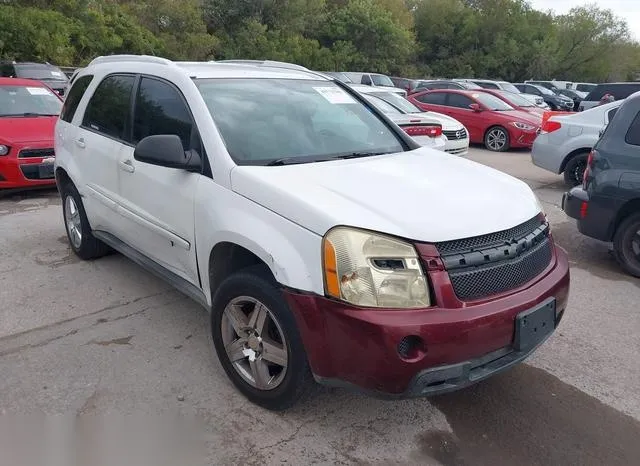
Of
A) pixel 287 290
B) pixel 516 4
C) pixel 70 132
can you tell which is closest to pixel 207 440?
pixel 287 290

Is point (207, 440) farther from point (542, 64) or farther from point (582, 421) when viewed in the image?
point (542, 64)

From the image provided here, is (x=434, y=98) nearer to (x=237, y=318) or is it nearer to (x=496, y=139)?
(x=496, y=139)

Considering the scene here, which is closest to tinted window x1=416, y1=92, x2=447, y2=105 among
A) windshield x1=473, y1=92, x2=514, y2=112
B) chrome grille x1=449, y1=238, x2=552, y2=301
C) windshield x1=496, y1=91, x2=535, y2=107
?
windshield x1=473, y1=92, x2=514, y2=112

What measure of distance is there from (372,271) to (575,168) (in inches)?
296

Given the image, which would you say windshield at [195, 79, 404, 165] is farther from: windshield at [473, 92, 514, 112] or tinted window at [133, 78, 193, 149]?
windshield at [473, 92, 514, 112]

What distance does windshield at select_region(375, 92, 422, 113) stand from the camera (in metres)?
11.2

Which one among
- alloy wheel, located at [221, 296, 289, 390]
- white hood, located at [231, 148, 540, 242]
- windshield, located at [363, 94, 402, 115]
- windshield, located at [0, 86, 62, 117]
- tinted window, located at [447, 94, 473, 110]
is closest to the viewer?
white hood, located at [231, 148, 540, 242]

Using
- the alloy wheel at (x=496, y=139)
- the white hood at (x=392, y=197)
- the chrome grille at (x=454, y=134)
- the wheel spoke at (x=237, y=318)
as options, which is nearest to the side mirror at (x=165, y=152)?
the white hood at (x=392, y=197)

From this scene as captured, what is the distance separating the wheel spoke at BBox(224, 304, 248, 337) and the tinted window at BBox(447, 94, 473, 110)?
12.0 m

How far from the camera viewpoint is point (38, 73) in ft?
55.2

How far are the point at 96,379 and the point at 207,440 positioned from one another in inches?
35.8

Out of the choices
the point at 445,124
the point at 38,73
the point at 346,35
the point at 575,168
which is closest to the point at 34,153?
the point at 445,124

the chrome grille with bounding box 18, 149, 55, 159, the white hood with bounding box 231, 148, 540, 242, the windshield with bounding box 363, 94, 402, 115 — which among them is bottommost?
the chrome grille with bounding box 18, 149, 55, 159

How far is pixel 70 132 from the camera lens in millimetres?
4863
